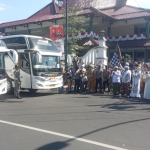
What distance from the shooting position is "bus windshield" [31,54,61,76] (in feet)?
49.3

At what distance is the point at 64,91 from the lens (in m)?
18.3

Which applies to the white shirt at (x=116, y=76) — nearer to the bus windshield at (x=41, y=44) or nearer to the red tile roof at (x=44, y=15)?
the bus windshield at (x=41, y=44)

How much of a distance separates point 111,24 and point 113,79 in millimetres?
16164

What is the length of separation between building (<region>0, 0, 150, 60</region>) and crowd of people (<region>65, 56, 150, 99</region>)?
8220 mm

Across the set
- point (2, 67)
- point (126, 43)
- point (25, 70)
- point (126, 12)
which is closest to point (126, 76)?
point (25, 70)

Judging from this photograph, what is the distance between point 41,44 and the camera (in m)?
15.6

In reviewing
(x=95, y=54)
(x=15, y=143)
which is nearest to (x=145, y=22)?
(x=95, y=54)

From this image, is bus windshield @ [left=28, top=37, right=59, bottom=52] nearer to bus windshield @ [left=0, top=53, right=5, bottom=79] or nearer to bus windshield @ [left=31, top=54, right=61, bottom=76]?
bus windshield @ [left=31, top=54, right=61, bottom=76]

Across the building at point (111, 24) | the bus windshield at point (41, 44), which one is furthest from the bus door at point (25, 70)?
the building at point (111, 24)

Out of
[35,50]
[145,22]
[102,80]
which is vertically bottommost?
[102,80]

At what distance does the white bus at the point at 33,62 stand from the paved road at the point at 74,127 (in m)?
3.41

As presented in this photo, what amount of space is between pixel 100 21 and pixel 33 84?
17155mm

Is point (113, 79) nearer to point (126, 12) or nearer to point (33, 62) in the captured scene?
point (33, 62)

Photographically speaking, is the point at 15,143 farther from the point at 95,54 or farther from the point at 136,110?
A: the point at 95,54
